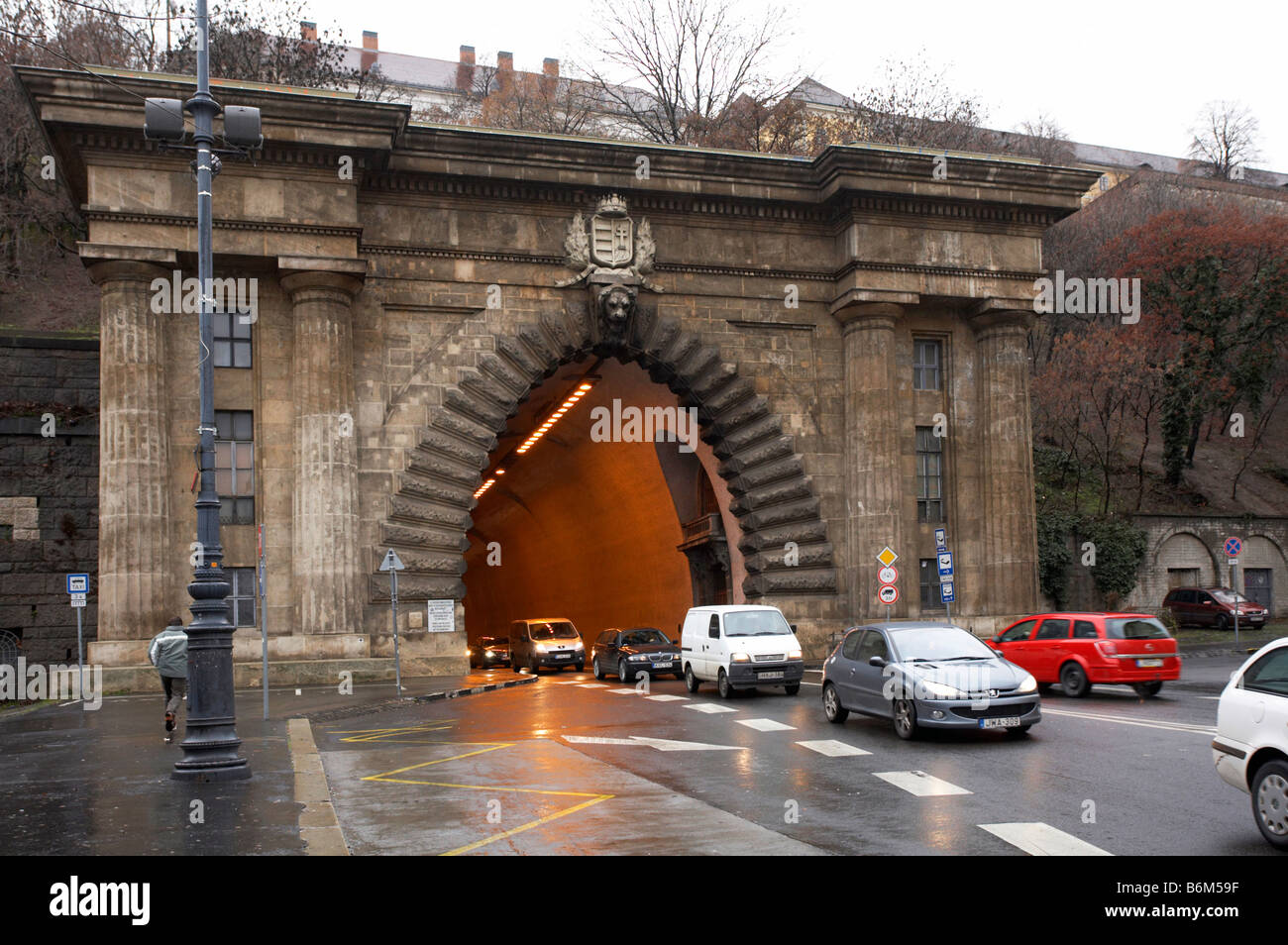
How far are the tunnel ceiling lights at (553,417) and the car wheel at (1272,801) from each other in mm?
27575

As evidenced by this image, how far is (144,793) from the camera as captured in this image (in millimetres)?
11477

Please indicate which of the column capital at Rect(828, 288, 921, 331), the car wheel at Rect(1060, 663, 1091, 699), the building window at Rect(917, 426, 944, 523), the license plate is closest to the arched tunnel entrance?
the building window at Rect(917, 426, 944, 523)

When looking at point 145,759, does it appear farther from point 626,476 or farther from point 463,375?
point 626,476

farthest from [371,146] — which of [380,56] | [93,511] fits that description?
[380,56]

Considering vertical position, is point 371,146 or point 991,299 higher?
point 371,146

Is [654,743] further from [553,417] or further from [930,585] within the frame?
[553,417]

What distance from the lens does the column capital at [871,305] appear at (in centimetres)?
3200

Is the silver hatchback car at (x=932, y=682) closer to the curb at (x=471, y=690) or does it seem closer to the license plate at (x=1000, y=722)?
the license plate at (x=1000, y=722)

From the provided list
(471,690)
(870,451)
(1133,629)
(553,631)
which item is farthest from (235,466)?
(1133,629)

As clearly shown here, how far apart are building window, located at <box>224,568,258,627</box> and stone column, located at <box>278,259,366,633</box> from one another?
56.2 inches

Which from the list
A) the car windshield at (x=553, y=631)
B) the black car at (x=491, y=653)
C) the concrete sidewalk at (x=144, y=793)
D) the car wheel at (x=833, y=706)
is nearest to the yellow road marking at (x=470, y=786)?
the concrete sidewalk at (x=144, y=793)
